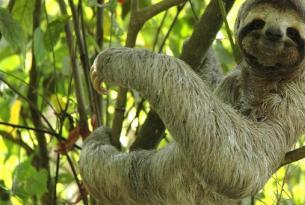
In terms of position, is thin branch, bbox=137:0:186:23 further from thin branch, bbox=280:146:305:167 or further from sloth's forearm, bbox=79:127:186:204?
thin branch, bbox=280:146:305:167

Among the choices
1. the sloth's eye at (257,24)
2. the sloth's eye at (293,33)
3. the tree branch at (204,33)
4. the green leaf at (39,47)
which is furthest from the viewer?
the tree branch at (204,33)

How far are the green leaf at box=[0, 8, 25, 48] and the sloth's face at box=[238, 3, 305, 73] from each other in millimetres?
2079

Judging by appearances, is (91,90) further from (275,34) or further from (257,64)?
(275,34)

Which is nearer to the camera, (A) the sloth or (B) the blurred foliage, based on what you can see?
(A) the sloth

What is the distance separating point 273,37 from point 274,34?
34mm

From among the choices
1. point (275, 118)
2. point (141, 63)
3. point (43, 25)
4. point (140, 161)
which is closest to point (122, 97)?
point (141, 63)

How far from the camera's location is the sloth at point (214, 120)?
6.84 meters

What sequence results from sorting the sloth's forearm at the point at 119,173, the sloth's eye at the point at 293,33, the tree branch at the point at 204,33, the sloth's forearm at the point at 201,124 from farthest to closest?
the sloth's forearm at the point at 119,173
the tree branch at the point at 204,33
the sloth's eye at the point at 293,33
the sloth's forearm at the point at 201,124

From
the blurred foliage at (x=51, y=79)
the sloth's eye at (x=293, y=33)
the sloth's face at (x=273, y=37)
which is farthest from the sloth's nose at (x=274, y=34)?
the blurred foliage at (x=51, y=79)

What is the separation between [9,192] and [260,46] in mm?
2672

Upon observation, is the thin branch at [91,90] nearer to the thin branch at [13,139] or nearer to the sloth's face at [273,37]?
the thin branch at [13,139]

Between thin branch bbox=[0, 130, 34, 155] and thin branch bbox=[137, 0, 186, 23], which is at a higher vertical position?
thin branch bbox=[137, 0, 186, 23]

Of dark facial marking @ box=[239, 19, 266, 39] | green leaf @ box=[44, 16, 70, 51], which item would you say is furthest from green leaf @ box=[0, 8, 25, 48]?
dark facial marking @ box=[239, 19, 266, 39]

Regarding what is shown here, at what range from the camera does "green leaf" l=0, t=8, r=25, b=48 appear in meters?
7.08
